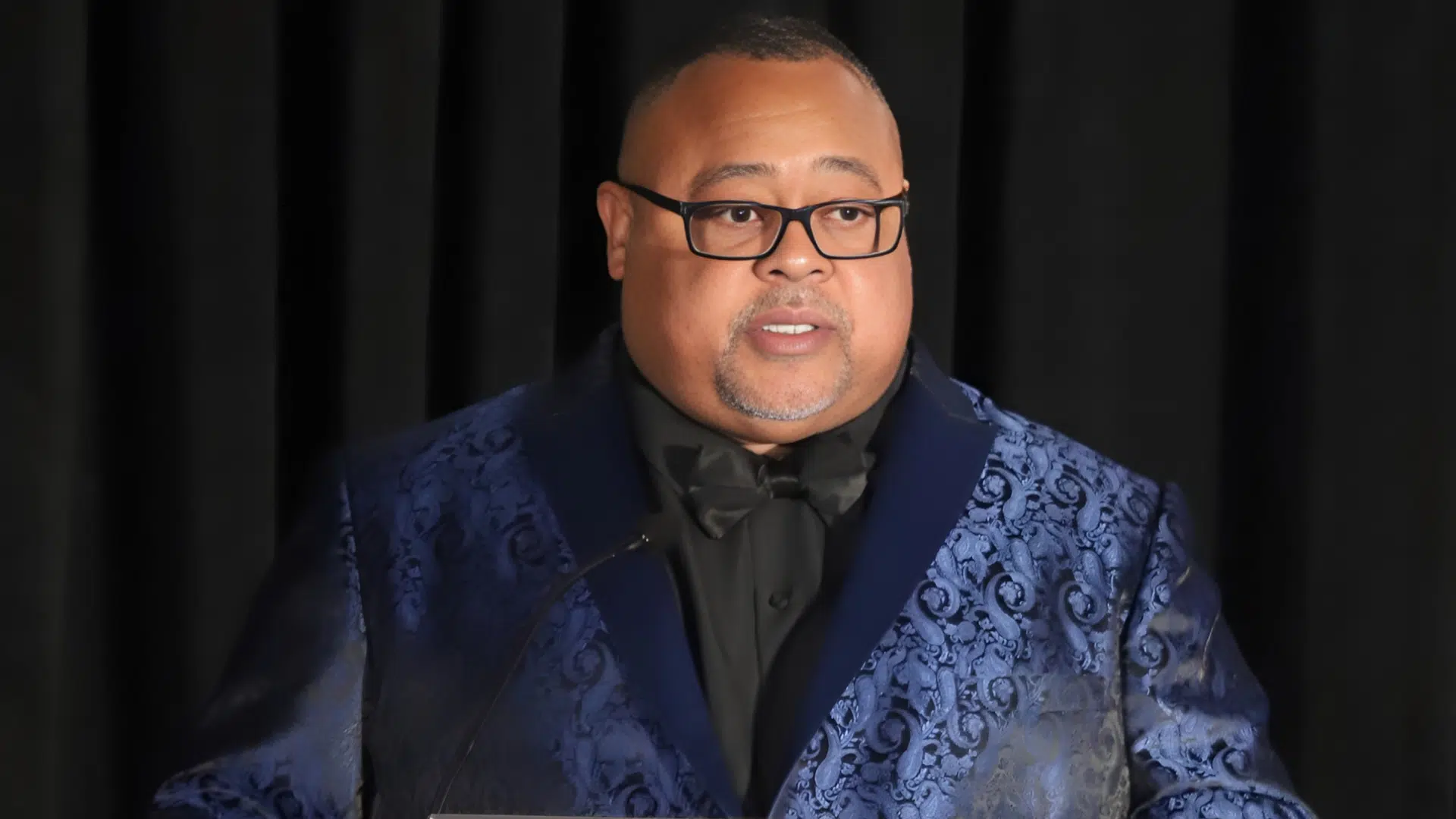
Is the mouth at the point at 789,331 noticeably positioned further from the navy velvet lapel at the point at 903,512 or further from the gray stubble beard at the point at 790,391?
the navy velvet lapel at the point at 903,512

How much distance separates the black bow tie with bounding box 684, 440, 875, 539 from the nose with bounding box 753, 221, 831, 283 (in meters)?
0.17

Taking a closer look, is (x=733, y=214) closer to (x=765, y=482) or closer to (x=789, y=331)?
(x=789, y=331)

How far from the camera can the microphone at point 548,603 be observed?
3.95 ft

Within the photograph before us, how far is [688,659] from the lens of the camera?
1.39 metres

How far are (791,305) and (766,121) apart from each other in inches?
6.5

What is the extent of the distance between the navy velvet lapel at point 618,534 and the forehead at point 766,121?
23 cm

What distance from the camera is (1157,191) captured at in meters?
1.76

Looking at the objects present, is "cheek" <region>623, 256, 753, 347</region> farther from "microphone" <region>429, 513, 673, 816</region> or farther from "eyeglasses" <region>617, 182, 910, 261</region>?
"microphone" <region>429, 513, 673, 816</region>

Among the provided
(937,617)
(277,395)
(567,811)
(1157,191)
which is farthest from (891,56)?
(567,811)

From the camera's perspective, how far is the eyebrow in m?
1.41

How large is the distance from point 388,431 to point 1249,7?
1070 mm

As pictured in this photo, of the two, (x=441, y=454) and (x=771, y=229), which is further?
(x=441, y=454)

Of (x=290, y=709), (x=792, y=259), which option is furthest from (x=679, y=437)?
(x=290, y=709)

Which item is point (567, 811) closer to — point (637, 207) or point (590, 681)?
point (590, 681)
